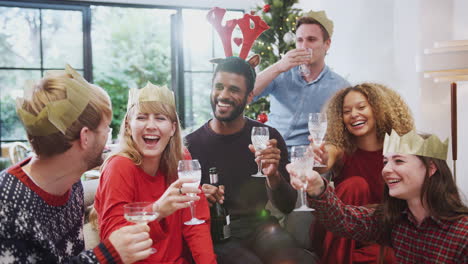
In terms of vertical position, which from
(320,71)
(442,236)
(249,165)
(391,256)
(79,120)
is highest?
(320,71)

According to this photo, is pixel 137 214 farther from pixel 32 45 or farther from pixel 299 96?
pixel 32 45

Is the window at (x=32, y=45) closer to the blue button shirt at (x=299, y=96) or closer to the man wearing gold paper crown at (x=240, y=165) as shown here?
the blue button shirt at (x=299, y=96)

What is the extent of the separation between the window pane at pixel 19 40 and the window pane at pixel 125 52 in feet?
11.6

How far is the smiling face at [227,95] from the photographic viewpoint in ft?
7.58

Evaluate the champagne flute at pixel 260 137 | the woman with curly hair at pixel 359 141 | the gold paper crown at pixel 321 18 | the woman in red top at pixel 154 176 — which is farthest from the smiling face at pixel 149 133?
the gold paper crown at pixel 321 18

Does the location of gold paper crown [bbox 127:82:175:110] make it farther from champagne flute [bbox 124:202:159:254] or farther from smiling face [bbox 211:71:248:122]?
champagne flute [bbox 124:202:159:254]

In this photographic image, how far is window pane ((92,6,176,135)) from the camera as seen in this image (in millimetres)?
10117

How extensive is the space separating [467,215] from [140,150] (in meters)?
1.36

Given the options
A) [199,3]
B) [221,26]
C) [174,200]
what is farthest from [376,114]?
[199,3]

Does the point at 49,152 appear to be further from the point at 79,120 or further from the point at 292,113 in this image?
the point at 292,113

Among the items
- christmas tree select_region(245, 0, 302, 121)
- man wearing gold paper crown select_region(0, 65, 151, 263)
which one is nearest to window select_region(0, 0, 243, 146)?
christmas tree select_region(245, 0, 302, 121)

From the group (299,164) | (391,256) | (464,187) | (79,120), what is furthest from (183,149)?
(464,187)

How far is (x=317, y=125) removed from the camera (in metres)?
2.32

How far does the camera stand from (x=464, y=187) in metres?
3.63
